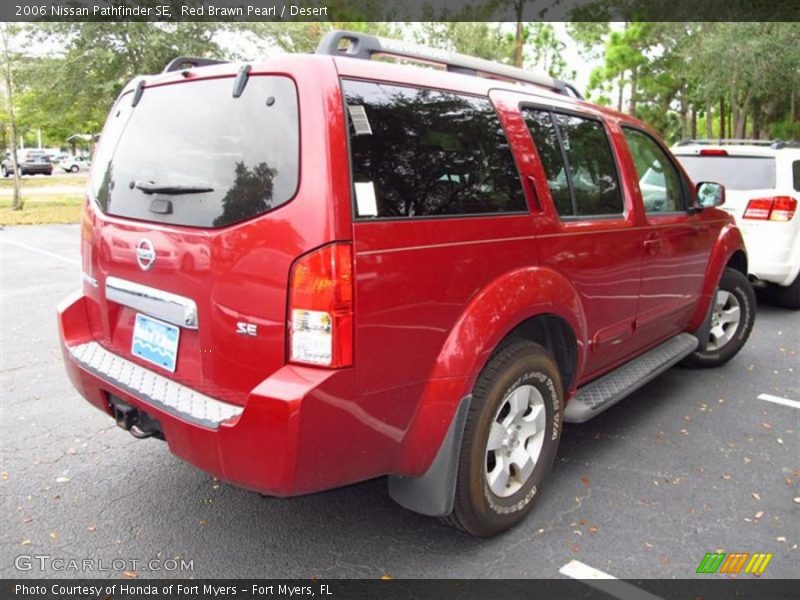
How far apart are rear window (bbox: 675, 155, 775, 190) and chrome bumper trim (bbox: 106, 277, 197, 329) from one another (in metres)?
5.85

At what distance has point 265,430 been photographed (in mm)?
2094

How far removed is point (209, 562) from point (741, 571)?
2203mm

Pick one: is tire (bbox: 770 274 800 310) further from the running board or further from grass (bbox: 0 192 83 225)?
grass (bbox: 0 192 83 225)

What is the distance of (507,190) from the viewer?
2812mm

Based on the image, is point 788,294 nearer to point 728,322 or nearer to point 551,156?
point 728,322

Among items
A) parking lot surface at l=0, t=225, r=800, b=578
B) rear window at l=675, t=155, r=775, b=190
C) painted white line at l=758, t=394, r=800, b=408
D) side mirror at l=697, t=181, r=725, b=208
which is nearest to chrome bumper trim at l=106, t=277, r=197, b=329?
parking lot surface at l=0, t=225, r=800, b=578

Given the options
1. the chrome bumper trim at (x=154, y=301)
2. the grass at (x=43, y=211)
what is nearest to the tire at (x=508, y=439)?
the chrome bumper trim at (x=154, y=301)

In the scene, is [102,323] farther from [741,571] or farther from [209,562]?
[741,571]

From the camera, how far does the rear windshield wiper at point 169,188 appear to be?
235cm

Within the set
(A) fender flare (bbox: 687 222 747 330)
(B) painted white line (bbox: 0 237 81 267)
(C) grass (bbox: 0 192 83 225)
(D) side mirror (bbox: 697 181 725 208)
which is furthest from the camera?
(C) grass (bbox: 0 192 83 225)

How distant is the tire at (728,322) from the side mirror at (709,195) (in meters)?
0.80

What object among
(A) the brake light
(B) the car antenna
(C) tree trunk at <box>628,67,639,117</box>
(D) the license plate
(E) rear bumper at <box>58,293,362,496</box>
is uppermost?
(C) tree trunk at <box>628,67,639,117</box>

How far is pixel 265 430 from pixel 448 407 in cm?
72

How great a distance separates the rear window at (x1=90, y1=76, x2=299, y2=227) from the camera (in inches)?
86.9
